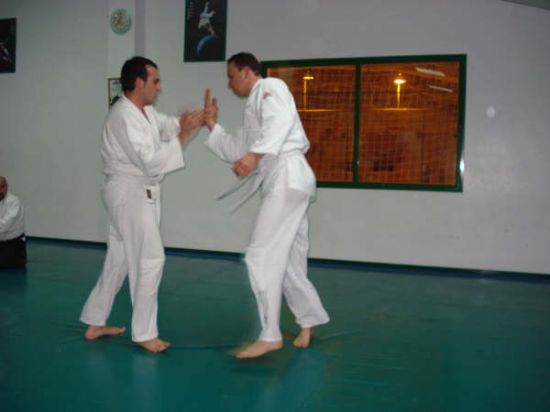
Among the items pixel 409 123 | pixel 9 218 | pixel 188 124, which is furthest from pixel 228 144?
pixel 409 123

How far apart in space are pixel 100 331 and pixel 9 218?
2.45m

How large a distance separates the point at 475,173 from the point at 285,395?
3850 millimetres

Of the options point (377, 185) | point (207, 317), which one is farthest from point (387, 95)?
point (207, 317)

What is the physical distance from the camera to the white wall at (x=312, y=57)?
210 inches

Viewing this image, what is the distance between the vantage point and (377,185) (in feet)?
18.8

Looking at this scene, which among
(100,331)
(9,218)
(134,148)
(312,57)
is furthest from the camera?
(312,57)

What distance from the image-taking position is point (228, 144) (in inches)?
125

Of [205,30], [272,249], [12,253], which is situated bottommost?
[12,253]

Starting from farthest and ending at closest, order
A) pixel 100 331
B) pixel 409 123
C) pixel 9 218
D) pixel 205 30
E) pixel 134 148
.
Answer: pixel 205 30
pixel 409 123
pixel 9 218
pixel 100 331
pixel 134 148

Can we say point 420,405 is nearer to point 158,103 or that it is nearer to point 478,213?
point 478,213

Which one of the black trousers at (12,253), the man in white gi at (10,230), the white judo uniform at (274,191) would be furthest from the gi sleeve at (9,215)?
the white judo uniform at (274,191)

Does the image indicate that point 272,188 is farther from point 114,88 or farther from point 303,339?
point 114,88

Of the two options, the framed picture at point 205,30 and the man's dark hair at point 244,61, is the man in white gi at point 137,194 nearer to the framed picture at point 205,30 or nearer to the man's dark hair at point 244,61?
the man's dark hair at point 244,61

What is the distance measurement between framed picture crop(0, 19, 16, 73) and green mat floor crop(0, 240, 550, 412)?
12.2 feet
